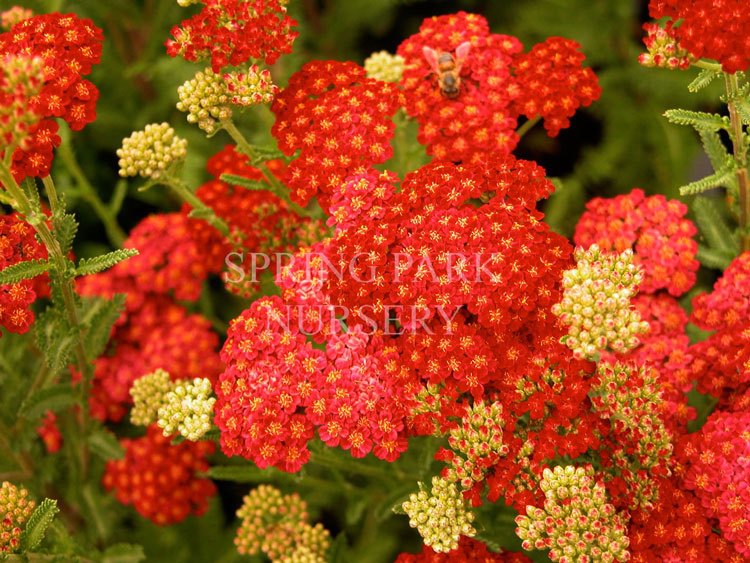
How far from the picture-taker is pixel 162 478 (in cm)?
345

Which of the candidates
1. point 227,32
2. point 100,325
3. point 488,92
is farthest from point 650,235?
point 100,325

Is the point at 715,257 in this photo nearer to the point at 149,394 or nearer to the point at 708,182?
the point at 708,182

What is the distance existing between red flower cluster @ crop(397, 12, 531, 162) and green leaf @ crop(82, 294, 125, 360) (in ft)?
4.60

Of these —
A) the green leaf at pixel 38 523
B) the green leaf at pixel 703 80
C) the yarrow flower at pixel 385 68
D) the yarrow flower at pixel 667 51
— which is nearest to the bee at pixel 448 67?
the yarrow flower at pixel 385 68

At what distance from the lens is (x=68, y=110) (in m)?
2.74

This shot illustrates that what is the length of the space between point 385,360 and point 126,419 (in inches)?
76.6

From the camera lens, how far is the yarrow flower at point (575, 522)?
2301 millimetres

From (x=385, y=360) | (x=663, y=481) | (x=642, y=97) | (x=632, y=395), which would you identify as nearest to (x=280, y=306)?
(x=385, y=360)

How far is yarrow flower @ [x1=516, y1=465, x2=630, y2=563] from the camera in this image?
230 cm

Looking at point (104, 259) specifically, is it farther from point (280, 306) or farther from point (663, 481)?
point (663, 481)

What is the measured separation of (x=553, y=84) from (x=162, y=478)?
2.31m

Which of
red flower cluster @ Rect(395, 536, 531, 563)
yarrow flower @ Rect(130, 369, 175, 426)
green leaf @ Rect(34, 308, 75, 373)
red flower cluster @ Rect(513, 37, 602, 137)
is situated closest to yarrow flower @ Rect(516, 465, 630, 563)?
red flower cluster @ Rect(395, 536, 531, 563)

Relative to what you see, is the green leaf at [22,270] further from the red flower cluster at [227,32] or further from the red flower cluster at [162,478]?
the red flower cluster at [162,478]

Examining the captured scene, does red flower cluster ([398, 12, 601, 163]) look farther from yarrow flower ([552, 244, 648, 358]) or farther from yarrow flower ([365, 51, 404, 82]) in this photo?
yarrow flower ([552, 244, 648, 358])
